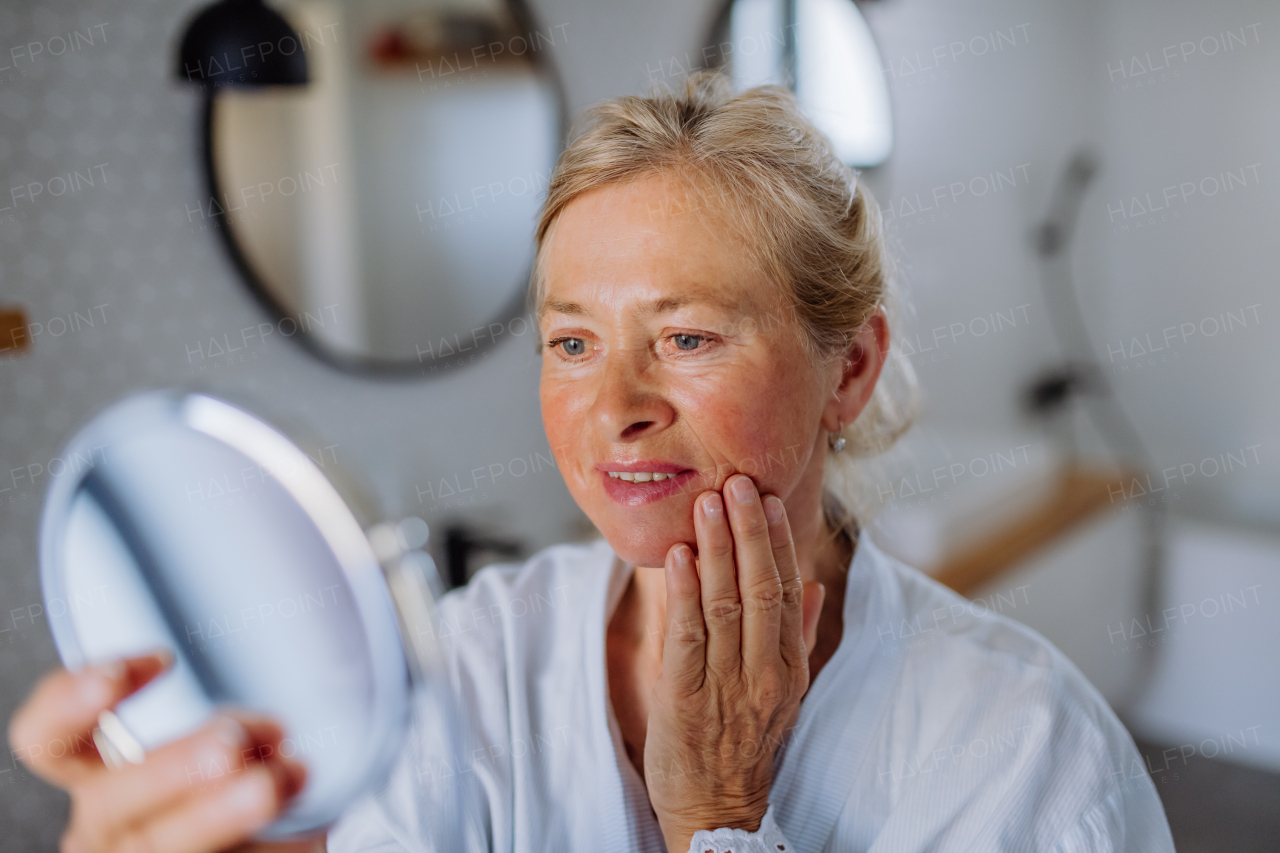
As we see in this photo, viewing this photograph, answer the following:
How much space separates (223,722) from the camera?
1.35 ft

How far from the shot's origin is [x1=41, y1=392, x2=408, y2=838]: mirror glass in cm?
42

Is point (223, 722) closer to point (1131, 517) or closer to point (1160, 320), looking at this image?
point (1131, 517)

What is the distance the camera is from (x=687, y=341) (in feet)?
1.94

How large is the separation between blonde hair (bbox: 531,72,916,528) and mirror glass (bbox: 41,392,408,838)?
0.32 meters

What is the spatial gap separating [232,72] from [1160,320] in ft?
6.58

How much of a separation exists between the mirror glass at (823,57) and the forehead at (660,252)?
1.19 metres

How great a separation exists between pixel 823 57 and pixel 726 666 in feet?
5.24

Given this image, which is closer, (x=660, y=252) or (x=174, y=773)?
(x=174, y=773)

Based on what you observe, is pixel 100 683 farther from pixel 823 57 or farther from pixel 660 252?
pixel 823 57

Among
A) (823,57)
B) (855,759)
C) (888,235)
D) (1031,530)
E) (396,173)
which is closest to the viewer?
(855,759)

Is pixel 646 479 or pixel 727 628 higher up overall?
pixel 646 479

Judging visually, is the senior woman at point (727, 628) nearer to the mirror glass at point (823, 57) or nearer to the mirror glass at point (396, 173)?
the mirror glass at point (396, 173)

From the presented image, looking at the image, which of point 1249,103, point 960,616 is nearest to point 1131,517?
point 1249,103

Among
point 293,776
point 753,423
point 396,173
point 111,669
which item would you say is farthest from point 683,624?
point 396,173
